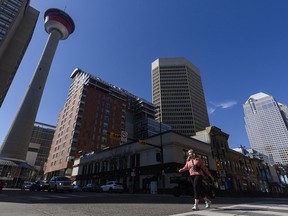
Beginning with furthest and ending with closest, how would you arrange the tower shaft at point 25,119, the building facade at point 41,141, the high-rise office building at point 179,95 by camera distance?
1. the high-rise office building at point 179,95
2. the building facade at point 41,141
3. the tower shaft at point 25,119

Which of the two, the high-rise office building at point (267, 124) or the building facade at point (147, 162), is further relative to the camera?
the high-rise office building at point (267, 124)

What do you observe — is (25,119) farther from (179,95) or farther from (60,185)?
(179,95)

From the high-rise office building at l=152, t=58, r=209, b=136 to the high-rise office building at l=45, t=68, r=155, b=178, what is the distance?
129 feet

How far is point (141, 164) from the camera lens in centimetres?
3281

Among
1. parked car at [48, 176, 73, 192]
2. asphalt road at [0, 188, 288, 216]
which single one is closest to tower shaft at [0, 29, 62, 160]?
parked car at [48, 176, 73, 192]

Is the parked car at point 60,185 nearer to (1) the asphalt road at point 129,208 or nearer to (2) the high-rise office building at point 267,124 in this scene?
(1) the asphalt road at point 129,208

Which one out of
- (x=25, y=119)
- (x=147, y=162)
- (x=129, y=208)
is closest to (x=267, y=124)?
(x=147, y=162)

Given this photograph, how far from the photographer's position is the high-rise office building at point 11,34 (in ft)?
199

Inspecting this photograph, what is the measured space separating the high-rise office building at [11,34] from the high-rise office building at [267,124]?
5906 inches

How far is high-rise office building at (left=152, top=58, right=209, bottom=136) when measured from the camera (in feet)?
417

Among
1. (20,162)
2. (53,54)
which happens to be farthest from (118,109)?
(20,162)

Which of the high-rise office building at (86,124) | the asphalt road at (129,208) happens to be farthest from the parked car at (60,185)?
the high-rise office building at (86,124)

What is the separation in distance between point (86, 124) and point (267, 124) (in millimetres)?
141039

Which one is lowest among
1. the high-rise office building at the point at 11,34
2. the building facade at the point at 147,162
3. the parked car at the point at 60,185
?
the parked car at the point at 60,185
